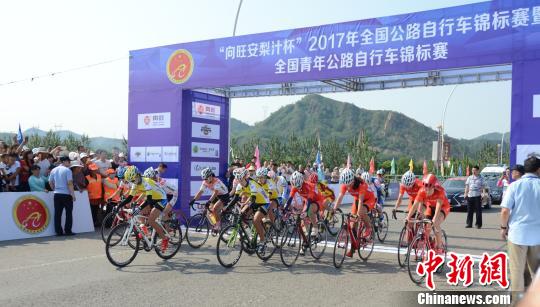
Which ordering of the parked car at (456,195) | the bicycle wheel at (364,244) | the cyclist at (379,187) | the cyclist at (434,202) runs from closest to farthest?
1. the cyclist at (434,202)
2. the bicycle wheel at (364,244)
3. the cyclist at (379,187)
4. the parked car at (456,195)

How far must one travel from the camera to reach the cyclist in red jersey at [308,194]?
9.48 metres

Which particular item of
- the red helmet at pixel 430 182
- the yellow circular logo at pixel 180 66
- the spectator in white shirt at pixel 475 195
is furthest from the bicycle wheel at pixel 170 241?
the spectator in white shirt at pixel 475 195

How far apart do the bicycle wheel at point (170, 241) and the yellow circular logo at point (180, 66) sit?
19.9ft

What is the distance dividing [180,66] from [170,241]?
671 cm

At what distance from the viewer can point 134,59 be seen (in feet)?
50.0

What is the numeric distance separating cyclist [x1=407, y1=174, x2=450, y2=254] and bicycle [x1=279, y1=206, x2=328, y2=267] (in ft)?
6.45

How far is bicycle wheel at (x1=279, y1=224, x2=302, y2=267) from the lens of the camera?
8.77 meters

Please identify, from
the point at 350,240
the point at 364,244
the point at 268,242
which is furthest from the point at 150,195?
the point at 364,244

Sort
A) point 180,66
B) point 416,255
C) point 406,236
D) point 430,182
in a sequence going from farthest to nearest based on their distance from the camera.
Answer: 1. point 180,66
2. point 406,236
3. point 430,182
4. point 416,255

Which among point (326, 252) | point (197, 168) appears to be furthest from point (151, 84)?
point (326, 252)

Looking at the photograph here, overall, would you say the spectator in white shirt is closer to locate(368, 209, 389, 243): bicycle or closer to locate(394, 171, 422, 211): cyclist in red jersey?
locate(368, 209, 389, 243): bicycle

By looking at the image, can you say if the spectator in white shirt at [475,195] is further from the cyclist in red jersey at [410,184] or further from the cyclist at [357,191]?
the cyclist at [357,191]

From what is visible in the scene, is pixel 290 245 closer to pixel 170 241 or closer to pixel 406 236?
pixel 406 236

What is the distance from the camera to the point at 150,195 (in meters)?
8.96
